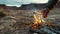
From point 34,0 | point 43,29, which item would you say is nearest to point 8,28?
point 43,29

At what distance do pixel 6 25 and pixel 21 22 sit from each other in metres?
0.74

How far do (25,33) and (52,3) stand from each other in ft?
10.3

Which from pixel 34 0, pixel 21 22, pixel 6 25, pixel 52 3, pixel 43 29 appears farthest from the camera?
pixel 34 0

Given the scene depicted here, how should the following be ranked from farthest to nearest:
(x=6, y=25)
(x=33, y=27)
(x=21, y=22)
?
(x=21, y=22) → (x=6, y=25) → (x=33, y=27)

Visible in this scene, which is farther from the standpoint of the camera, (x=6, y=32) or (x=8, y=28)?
(x=8, y=28)

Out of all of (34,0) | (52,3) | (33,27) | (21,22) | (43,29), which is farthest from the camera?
(34,0)

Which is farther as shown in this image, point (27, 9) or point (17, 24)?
point (27, 9)

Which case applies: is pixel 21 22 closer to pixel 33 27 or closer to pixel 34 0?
pixel 33 27

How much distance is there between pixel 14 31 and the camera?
237 inches

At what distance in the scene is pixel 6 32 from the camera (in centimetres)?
592

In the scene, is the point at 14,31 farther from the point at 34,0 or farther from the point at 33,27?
the point at 34,0

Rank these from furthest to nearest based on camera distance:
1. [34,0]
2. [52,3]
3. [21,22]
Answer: [34,0] < [21,22] < [52,3]

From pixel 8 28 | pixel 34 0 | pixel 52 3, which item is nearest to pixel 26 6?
pixel 34 0

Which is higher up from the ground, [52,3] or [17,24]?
[52,3]
